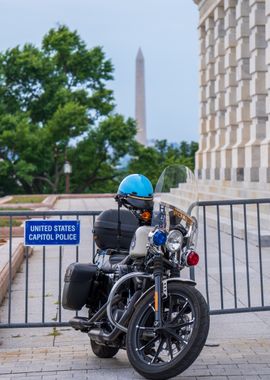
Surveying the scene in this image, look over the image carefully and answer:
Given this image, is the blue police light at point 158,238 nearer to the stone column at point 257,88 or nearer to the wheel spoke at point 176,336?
the wheel spoke at point 176,336

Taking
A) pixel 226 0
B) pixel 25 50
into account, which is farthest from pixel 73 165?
pixel 226 0

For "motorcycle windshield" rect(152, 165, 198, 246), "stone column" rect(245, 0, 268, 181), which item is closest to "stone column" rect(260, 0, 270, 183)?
"stone column" rect(245, 0, 268, 181)

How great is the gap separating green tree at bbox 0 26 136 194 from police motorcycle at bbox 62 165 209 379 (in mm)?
43096

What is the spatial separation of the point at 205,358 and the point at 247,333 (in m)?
1.21

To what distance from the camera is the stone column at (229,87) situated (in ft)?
87.1

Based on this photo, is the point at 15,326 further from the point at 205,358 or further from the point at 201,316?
the point at 201,316

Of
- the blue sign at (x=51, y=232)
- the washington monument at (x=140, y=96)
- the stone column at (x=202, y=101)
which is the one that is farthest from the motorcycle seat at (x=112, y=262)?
the washington monument at (x=140, y=96)

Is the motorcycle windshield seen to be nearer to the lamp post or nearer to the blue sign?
the blue sign

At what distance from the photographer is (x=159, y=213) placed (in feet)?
18.9

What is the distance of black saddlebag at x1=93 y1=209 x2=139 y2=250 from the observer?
6.12 m

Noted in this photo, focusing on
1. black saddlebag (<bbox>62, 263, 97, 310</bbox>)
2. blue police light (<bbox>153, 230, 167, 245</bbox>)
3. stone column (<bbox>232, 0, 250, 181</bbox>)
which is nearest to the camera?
blue police light (<bbox>153, 230, 167, 245</bbox>)

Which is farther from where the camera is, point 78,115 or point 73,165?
point 73,165

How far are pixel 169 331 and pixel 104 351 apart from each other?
95 centimetres

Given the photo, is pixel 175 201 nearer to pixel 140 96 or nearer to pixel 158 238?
pixel 158 238
